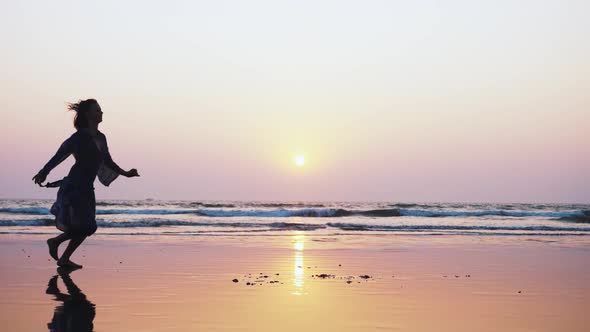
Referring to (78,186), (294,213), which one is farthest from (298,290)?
(294,213)

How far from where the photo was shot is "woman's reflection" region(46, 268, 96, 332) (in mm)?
4883

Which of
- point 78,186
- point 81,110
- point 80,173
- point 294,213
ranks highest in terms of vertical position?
point 81,110

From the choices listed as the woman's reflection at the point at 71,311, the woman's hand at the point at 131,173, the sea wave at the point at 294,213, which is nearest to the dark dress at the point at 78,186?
the woman's hand at the point at 131,173

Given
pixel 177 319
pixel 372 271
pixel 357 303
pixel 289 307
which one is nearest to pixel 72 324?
pixel 177 319

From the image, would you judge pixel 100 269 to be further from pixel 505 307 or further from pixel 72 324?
pixel 505 307

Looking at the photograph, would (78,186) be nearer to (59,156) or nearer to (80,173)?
(80,173)

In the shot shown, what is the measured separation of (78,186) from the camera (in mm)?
8289

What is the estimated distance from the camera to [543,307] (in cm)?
613

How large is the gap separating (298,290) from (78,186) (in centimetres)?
292

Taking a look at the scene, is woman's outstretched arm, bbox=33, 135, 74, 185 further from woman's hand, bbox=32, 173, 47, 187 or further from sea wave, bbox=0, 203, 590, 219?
sea wave, bbox=0, 203, 590, 219

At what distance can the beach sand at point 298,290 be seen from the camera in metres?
5.21

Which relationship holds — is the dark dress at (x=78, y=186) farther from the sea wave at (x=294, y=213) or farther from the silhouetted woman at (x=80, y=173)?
the sea wave at (x=294, y=213)

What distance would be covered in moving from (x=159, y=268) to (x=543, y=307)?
484 centimetres

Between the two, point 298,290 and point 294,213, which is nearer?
point 298,290
